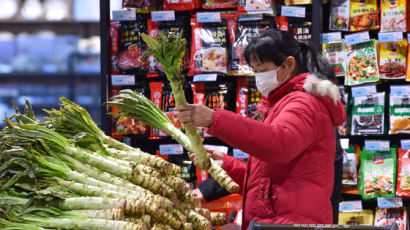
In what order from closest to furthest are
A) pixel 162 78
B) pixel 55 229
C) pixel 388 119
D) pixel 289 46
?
pixel 55 229 < pixel 289 46 < pixel 388 119 < pixel 162 78

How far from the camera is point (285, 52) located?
2404mm

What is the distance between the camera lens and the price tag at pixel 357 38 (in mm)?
4688

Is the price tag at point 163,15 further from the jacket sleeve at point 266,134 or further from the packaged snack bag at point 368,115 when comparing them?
the jacket sleeve at point 266,134

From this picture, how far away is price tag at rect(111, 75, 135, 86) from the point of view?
16.3 feet

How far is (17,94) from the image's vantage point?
5371 millimetres

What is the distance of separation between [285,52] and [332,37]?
8.15 feet

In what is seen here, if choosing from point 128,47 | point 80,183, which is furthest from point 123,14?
point 80,183

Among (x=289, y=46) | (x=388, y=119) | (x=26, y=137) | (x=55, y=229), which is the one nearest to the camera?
(x=55, y=229)

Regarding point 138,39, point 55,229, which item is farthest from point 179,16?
point 55,229

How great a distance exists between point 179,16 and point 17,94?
5.87 ft

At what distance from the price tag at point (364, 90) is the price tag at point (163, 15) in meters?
1.71

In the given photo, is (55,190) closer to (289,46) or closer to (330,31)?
(289,46)

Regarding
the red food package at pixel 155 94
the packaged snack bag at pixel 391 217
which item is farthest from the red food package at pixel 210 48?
the packaged snack bag at pixel 391 217

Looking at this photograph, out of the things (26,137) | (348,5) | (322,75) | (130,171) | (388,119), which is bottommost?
(388,119)
